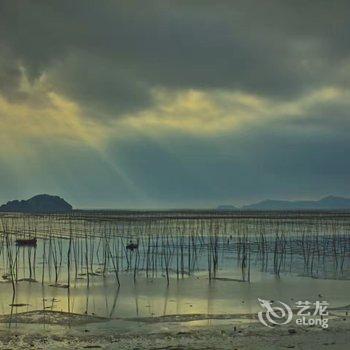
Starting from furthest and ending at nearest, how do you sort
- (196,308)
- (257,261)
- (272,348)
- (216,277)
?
(257,261), (216,277), (196,308), (272,348)

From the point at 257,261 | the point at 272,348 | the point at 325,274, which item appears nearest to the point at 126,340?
the point at 272,348

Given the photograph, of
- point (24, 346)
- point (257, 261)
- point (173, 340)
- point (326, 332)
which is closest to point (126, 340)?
point (173, 340)

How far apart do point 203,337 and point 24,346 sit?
153 inches

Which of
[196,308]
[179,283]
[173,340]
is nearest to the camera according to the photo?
[173,340]

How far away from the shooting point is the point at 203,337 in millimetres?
12305

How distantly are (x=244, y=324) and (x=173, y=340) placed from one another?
8.31 ft

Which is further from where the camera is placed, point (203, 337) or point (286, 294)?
point (286, 294)

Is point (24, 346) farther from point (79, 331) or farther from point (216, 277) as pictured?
point (216, 277)

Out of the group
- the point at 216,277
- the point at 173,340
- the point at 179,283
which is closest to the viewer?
the point at 173,340

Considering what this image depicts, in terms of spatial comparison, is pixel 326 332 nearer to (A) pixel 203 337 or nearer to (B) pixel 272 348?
(B) pixel 272 348

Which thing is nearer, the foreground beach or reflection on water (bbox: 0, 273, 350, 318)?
the foreground beach

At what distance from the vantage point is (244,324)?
13867 mm

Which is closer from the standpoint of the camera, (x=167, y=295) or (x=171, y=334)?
(x=171, y=334)

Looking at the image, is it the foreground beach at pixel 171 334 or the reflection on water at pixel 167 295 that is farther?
the reflection on water at pixel 167 295
